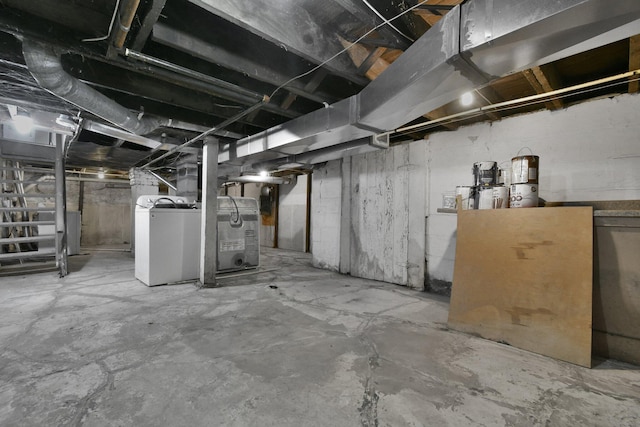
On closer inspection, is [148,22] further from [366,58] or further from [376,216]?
[376,216]

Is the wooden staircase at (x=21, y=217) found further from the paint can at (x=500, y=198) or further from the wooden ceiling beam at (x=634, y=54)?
the wooden ceiling beam at (x=634, y=54)

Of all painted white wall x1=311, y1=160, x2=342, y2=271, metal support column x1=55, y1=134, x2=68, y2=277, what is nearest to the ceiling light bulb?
A: metal support column x1=55, y1=134, x2=68, y2=277

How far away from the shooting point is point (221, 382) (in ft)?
4.75

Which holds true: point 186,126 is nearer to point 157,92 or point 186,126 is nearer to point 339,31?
point 157,92

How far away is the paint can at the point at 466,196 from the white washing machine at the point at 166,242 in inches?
128

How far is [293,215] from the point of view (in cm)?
739

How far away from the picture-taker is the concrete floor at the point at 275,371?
1.23 m

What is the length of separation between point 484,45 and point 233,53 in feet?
5.50

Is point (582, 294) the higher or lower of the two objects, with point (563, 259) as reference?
lower

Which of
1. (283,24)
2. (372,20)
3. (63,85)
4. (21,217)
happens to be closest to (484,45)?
(372,20)

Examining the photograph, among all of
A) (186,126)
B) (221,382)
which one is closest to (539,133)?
(221,382)

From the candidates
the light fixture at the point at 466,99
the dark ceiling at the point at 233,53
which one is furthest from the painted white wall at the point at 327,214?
the light fixture at the point at 466,99

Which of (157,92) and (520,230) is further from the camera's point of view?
(157,92)

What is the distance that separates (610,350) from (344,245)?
305 centimetres
